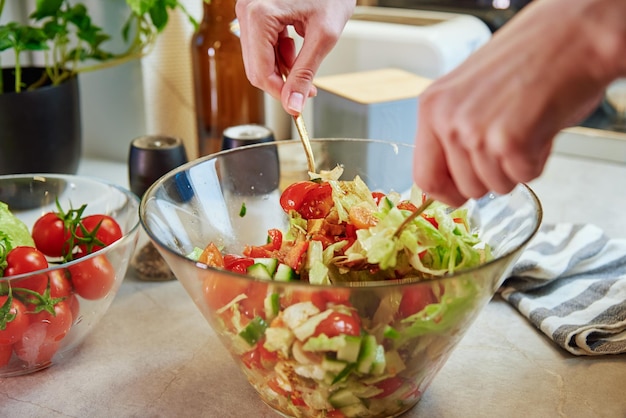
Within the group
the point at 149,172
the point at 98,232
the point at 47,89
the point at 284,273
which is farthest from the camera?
the point at 47,89

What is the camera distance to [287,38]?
0.91 metres

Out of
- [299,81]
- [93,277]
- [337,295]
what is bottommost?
[93,277]

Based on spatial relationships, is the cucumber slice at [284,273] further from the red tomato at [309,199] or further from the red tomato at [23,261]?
the red tomato at [23,261]

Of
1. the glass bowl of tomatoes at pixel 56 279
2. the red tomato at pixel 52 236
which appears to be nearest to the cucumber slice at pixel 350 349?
the glass bowl of tomatoes at pixel 56 279

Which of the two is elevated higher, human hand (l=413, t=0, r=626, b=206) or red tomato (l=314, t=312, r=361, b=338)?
human hand (l=413, t=0, r=626, b=206)

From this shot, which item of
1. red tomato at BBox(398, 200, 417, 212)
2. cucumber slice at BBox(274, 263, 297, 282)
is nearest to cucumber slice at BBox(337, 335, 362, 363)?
cucumber slice at BBox(274, 263, 297, 282)

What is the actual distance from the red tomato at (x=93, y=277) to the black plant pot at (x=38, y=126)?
18.7 inches

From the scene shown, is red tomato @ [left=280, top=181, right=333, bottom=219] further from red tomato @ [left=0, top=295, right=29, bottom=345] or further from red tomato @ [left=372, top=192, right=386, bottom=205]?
red tomato @ [left=0, top=295, right=29, bottom=345]

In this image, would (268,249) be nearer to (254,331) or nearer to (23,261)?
(254,331)

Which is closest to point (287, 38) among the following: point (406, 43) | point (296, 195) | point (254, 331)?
point (296, 195)

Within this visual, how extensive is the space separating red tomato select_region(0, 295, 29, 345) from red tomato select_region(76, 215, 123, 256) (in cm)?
16

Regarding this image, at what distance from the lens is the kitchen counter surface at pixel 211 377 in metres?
0.76

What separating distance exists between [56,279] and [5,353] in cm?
10

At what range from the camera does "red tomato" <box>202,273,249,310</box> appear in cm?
61
